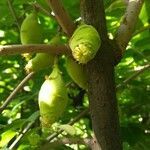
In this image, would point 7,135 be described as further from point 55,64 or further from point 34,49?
point 34,49

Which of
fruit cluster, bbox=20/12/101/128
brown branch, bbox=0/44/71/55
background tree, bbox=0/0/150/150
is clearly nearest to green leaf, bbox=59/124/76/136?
background tree, bbox=0/0/150/150

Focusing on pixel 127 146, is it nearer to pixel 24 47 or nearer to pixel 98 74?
pixel 98 74

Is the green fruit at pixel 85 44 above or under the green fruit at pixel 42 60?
above

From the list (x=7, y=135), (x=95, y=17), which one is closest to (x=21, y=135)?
(x=7, y=135)

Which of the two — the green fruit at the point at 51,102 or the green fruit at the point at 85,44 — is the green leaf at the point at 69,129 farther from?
the green fruit at the point at 85,44

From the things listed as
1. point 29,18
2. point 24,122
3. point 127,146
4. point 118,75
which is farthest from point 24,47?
point 118,75

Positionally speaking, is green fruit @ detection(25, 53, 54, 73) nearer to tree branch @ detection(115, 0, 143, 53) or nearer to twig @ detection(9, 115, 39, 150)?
tree branch @ detection(115, 0, 143, 53)

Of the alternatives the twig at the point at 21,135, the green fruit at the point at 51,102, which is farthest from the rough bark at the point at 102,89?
the twig at the point at 21,135
